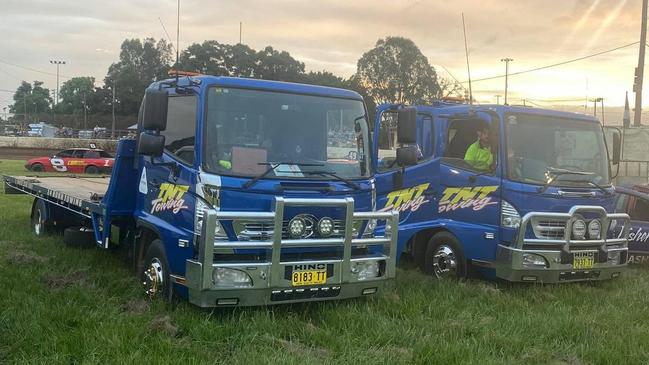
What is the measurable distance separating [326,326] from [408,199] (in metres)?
3.23

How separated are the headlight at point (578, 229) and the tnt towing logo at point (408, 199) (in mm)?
1907

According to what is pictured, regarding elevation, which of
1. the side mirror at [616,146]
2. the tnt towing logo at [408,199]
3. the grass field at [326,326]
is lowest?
the grass field at [326,326]

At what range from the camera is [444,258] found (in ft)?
26.3

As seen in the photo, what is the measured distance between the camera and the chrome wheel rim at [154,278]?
5887 mm

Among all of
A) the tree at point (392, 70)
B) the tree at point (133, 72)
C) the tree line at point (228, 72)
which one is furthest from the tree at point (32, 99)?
the tree at point (392, 70)

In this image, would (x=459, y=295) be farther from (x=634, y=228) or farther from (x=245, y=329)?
(x=634, y=228)

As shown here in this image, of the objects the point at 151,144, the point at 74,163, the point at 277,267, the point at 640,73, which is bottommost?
the point at 277,267

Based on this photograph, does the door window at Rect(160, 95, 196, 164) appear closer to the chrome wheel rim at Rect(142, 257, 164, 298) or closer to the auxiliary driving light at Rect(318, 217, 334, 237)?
the chrome wheel rim at Rect(142, 257, 164, 298)

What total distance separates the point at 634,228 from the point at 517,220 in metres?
3.10

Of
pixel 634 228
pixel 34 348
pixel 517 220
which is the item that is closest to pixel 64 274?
pixel 34 348

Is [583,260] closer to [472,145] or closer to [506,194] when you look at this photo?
[506,194]

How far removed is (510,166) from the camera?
730 centimetres

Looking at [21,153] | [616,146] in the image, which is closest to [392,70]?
[21,153]

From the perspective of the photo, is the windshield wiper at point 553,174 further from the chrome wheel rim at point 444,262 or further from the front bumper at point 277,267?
the front bumper at point 277,267
